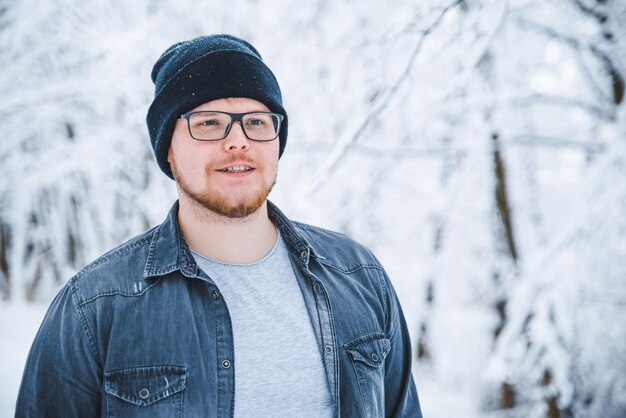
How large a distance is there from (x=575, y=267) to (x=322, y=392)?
3073mm

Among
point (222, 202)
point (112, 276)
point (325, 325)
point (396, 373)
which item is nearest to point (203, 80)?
point (222, 202)

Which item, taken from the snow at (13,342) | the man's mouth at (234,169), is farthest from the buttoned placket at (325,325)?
the snow at (13,342)

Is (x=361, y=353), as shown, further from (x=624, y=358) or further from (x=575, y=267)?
(x=624, y=358)

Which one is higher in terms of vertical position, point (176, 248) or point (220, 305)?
point (176, 248)

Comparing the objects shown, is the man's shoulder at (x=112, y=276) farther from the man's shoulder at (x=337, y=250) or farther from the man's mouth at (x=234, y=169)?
the man's shoulder at (x=337, y=250)

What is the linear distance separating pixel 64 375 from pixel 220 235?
2.06 feet

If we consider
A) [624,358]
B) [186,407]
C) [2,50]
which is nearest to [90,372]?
[186,407]

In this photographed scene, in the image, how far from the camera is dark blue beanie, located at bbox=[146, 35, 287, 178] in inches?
64.0

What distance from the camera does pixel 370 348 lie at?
1672 millimetres

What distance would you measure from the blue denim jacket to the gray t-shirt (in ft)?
0.12

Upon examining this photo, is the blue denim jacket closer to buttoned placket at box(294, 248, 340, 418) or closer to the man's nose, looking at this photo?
buttoned placket at box(294, 248, 340, 418)

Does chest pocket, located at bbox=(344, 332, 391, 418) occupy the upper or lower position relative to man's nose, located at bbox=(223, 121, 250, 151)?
lower

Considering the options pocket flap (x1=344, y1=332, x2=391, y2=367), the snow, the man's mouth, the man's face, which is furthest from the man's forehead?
the snow

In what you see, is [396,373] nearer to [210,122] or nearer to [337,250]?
[337,250]
